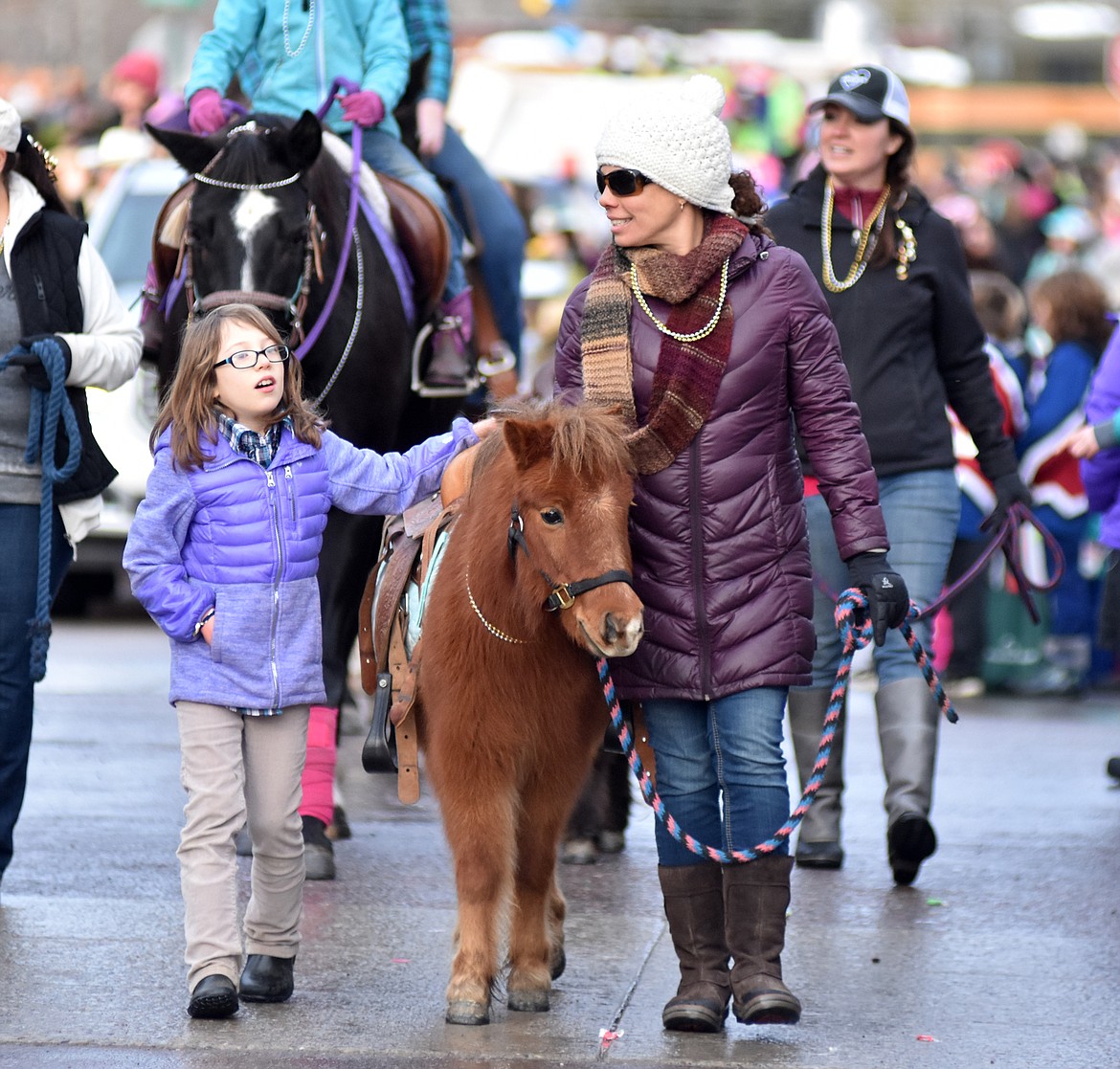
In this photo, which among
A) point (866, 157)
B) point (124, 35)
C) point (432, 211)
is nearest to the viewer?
point (866, 157)

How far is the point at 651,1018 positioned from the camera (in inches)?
216

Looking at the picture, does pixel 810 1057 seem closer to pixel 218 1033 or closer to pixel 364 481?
pixel 218 1033

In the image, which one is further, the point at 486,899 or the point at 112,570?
the point at 112,570

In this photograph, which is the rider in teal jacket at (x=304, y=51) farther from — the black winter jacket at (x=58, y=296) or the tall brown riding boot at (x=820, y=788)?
the tall brown riding boot at (x=820, y=788)

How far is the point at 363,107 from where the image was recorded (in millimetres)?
7879

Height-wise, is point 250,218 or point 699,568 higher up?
point 250,218

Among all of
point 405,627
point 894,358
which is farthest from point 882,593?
point 894,358

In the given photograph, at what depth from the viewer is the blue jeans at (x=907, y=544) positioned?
7277 millimetres

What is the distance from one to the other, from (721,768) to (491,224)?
4538mm

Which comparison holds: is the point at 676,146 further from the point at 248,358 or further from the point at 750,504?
the point at 248,358

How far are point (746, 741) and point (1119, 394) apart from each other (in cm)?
376

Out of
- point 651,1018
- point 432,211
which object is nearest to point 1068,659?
point 432,211

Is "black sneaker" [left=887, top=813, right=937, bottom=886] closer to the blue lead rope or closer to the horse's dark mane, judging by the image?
the horse's dark mane

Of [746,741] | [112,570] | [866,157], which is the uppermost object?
[866,157]
